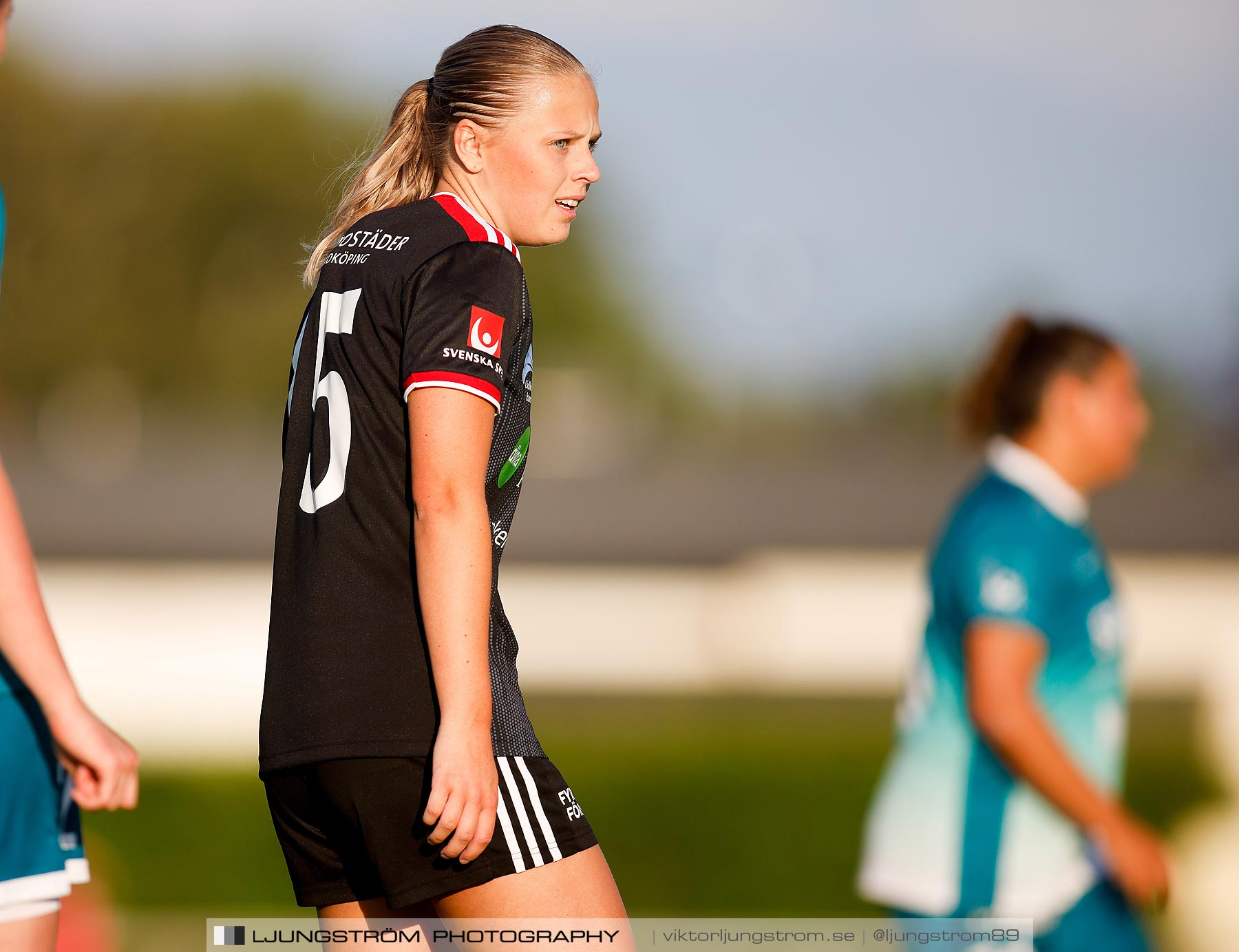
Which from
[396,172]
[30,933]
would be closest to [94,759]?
[30,933]

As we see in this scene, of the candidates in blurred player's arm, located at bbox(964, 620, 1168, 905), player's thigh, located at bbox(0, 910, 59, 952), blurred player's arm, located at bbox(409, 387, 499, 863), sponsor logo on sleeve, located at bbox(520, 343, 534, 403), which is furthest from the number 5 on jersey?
blurred player's arm, located at bbox(964, 620, 1168, 905)

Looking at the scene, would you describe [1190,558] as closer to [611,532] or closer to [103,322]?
[611,532]

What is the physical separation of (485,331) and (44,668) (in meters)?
0.78

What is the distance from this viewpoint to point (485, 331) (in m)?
2.01

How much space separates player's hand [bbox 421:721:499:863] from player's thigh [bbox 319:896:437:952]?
23 cm

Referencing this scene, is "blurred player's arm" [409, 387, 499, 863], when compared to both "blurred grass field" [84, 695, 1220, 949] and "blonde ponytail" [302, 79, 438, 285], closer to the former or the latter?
"blonde ponytail" [302, 79, 438, 285]

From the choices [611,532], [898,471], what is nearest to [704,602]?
[611,532]

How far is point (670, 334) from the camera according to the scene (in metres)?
78.1

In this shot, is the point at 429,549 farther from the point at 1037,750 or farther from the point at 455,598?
the point at 1037,750

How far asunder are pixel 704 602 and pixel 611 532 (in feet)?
21.5

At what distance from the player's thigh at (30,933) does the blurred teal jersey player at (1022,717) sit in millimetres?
1839

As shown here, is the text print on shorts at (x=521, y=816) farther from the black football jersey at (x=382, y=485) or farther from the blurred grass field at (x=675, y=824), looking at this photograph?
the blurred grass field at (x=675, y=824)

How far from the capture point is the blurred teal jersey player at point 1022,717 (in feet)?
10.3

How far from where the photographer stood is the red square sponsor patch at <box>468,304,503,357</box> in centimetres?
200
